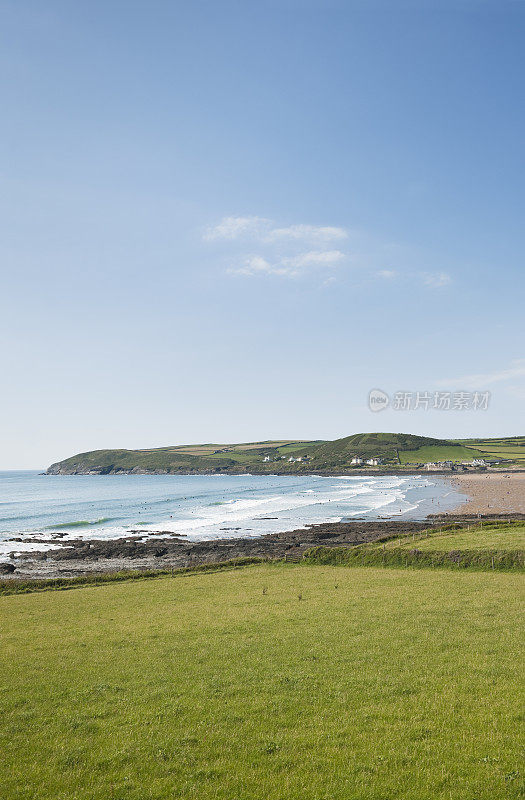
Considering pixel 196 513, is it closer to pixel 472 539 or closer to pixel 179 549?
pixel 179 549

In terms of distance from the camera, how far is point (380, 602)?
31.5 meters

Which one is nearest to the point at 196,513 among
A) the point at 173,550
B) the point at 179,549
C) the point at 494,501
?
the point at 179,549

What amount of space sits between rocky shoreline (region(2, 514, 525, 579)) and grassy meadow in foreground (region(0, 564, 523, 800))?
31.2 meters

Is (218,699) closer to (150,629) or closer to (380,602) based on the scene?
(150,629)

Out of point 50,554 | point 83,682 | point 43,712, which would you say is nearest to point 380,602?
point 83,682

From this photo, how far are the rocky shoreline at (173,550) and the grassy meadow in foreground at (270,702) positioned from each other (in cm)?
3121

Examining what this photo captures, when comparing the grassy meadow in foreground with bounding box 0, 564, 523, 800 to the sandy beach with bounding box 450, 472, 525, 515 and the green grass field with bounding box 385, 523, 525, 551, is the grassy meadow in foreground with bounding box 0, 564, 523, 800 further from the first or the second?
the sandy beach with bounding box 450, 472, 525, 515

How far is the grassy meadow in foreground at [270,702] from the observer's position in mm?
12375

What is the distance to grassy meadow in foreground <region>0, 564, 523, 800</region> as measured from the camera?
40.6 feet

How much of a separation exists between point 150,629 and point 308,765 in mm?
16918

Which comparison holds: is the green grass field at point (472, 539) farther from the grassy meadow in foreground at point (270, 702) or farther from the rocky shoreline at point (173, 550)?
the grassy meadow in foreground at point (270, 702)

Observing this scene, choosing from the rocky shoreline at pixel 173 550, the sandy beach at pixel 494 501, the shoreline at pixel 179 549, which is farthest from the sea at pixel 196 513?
the rocky shoreline at pixel 173 550

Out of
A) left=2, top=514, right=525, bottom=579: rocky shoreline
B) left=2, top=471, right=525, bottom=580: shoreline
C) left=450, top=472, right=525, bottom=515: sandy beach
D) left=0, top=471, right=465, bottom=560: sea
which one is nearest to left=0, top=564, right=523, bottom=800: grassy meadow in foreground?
left=2, top=514, right=525, bottom=579: rocky shoreline

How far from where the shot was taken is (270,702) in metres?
16.8
